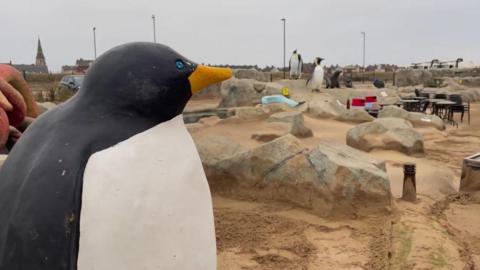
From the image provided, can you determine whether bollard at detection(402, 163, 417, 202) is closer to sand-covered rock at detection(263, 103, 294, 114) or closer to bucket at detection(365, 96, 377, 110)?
sand-covered rock at detection(263, 103, 294, 114)

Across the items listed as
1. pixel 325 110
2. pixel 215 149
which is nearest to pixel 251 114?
pixel 325 110

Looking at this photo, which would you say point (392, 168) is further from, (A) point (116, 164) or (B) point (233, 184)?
(A) point (116, 164)

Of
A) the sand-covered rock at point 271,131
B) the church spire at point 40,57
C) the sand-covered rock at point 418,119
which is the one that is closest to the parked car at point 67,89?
the sand-covered rock at point 271,131

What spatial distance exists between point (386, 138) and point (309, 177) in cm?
424

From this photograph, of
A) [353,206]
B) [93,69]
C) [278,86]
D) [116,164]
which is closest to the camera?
[116,164]

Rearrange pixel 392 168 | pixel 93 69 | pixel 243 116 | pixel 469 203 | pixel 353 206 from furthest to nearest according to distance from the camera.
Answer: pixel 243 116, pixel 392 168, pixel 469 203, pixel 353 206, pixel 93 69

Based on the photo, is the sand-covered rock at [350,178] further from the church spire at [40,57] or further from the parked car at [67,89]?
the church spire at [40,57]

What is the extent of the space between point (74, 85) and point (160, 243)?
18138mm

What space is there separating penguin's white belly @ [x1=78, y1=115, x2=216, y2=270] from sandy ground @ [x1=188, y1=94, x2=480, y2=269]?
2641 mm

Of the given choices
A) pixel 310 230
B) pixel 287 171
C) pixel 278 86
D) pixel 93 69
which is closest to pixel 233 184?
pixel 287 171

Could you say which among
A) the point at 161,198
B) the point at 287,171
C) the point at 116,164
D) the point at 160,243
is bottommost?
the point at 287,171

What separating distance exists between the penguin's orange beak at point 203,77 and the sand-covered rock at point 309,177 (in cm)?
372

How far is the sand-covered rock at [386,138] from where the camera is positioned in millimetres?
9445

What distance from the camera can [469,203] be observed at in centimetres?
655
